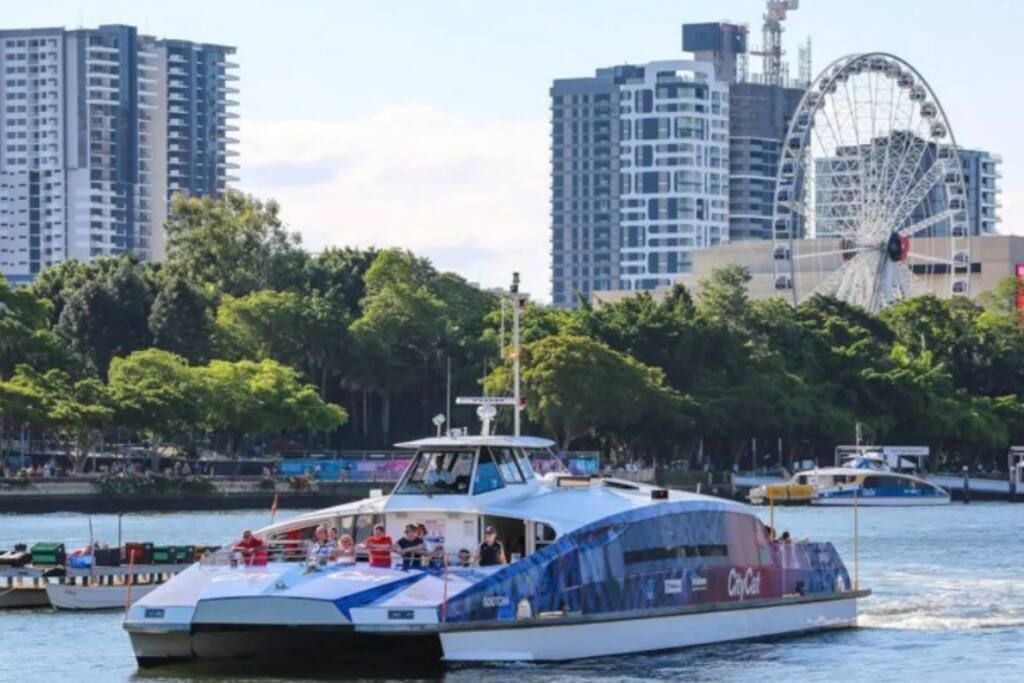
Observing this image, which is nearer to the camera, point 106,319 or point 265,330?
point 265,330

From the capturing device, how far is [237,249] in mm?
193000

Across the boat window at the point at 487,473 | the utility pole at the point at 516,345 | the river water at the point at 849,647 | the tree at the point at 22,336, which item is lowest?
the river water at the point at 849,647

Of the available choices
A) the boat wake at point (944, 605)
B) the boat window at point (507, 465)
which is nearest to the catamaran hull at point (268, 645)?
the boat window at point (507, 465)

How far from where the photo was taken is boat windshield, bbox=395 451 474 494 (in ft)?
178

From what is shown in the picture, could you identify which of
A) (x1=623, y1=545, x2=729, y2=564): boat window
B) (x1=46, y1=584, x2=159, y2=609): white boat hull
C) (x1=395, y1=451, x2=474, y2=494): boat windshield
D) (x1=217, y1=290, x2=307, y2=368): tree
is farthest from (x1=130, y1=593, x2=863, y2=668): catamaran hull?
(x1=217, y1=290, x2=307, y2=368): tree

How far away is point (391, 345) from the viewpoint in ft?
552

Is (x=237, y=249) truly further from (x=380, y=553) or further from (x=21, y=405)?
(x=380, y=553)

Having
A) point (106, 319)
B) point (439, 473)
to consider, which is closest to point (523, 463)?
point (439, 473)

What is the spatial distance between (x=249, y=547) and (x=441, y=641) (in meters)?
4.83

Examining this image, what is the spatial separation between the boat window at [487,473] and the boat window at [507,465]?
12 centimetres

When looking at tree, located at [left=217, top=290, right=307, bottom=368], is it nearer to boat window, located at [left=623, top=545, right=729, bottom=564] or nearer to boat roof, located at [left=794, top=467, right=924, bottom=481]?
boat roof, located at [left=794, top=467, right=924, bottom=481]

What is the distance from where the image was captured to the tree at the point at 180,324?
169m

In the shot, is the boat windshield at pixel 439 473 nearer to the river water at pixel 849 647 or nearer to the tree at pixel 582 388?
the river water at pixel 849 647

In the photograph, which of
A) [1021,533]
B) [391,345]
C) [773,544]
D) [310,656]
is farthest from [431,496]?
[391,345]
